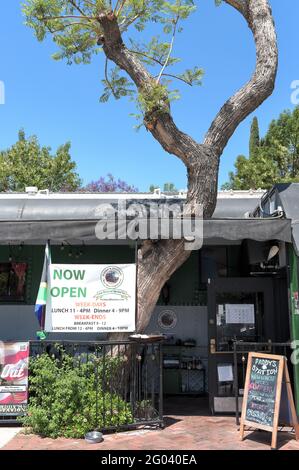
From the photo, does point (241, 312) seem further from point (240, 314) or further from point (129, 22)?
point (129, 22)

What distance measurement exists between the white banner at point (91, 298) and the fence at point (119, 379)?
0.84 ft

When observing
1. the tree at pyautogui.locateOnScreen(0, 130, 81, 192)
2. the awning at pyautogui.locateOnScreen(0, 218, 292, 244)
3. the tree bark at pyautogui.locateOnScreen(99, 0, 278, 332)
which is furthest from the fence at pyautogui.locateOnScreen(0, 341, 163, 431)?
the tree at pyautogui.locateOnScreen(0, 130, 81, 192)

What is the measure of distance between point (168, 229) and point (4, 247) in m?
4.69

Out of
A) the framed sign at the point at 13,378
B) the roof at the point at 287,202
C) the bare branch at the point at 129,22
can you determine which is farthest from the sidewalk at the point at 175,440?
the bare branch at the point at 129,22

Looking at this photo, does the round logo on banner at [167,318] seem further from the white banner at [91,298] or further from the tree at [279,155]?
the tree at [279,155]

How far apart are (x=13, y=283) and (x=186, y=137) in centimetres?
499

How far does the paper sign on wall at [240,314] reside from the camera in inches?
291

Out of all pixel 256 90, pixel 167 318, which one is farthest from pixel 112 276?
pixel 256 90

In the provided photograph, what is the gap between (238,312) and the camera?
742 cm

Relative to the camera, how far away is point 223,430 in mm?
→ 6047

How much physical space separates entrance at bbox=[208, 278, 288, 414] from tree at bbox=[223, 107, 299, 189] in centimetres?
1330

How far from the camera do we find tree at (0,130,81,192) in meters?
24.5
